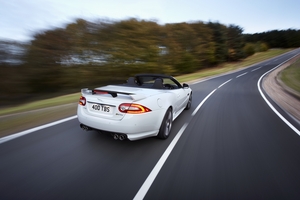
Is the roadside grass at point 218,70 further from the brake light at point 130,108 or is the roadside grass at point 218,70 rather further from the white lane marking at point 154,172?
the brake light at point 130,108

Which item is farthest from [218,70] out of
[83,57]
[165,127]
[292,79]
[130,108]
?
[130,108]

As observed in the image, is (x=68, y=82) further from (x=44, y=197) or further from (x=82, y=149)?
(x=44, y=197)

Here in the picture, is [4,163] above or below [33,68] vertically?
below

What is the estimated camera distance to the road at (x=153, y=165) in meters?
2.44

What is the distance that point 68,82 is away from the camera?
14.1 metres

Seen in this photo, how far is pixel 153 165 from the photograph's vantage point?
9.96 ft

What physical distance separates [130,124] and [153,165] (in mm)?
785

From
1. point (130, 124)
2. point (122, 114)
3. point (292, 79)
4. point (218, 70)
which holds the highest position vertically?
point (122, 114)

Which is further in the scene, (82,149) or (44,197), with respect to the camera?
(82,149)

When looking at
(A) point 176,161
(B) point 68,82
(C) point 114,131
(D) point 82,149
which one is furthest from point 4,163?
(B) point 68,82

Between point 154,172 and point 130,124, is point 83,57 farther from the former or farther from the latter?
point 154,172

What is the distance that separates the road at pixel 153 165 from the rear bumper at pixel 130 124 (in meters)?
0.34

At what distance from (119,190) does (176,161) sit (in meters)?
1.14

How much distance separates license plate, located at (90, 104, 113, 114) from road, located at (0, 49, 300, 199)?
26.9 inches
